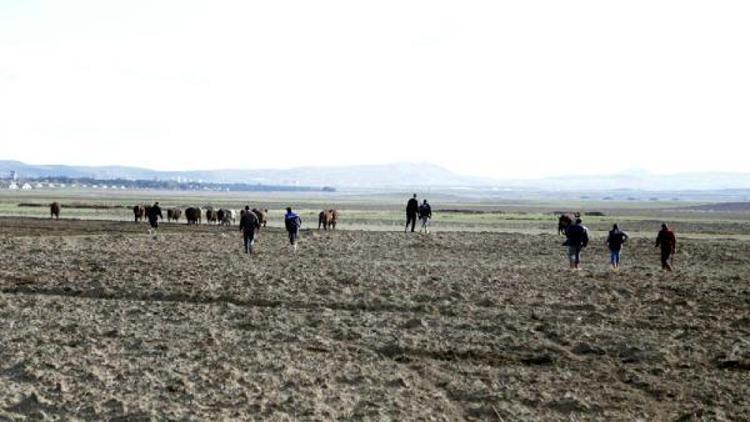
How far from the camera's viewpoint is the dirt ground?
930cm

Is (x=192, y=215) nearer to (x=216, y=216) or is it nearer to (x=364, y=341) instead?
(x=216, y=216)

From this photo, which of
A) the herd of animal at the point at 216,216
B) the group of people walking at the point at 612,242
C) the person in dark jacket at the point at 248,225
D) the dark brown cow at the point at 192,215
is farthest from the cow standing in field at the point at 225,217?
the group of people walking at the point at 612,242

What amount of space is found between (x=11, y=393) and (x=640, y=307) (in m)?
10.3

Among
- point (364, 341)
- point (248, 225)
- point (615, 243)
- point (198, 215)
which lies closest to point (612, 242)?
point (615, 243)

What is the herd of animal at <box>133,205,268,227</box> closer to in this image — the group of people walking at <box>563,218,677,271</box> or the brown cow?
the brown cow

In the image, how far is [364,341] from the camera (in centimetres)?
1228

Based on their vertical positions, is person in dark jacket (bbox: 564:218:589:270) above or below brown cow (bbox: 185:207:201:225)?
above

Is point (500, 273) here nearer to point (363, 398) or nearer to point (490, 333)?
point (490, 333)

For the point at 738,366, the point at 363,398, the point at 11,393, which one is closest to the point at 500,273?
the point at 738,366

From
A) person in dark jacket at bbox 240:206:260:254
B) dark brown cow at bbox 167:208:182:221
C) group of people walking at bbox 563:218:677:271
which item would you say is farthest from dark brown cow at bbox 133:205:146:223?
group of people walking at bbox 563:218:677:271

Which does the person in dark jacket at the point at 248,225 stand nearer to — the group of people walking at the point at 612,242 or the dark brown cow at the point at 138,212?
the group of people walking at the point at 612,242

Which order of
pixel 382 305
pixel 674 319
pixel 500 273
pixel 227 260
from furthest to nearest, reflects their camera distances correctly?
pixel 227 260
pixel 500 273
pixel 382 305
pixel 674 319

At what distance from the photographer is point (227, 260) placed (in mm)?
22391

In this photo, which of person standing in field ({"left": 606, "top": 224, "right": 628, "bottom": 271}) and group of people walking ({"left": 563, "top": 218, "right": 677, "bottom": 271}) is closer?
group of people walking ({"left": 563, "top": 218, "right": 677, "bottom": 271})
